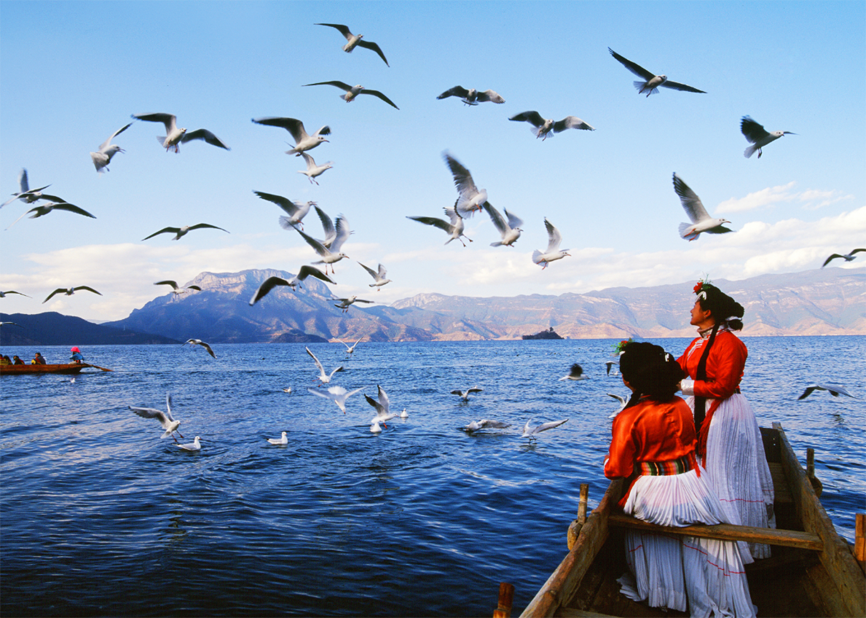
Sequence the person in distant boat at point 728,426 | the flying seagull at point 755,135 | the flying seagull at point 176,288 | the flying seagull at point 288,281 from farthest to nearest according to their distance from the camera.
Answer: the flying seagull at point 176,288
the flying seagull at point 288,281
the flying seagull at point 755,135
the person in distant boat at point 728,426

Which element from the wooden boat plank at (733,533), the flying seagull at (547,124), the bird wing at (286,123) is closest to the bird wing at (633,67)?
the flying seagull at (547,124)

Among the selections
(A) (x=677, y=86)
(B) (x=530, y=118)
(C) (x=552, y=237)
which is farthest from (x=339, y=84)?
(A) (x=677, y=86)

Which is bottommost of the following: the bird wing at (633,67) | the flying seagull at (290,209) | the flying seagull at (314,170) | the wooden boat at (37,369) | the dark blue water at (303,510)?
the dark blue water at (303,510)

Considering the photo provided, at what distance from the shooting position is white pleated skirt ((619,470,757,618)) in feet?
13.2

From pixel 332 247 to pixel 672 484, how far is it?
9.90 meters

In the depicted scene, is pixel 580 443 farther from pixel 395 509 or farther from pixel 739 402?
pixel 739 402

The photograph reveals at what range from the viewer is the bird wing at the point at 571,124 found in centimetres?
1113

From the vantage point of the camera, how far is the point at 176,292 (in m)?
14.3

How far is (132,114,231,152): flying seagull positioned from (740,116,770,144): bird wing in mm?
10189

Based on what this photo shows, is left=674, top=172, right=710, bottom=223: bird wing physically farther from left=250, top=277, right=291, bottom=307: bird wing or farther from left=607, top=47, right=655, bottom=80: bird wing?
left=250, top=277, right=291, bottom=307: bird wing

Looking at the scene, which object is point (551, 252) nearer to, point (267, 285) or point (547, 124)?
point (547, 124)

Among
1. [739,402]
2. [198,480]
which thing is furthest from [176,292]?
[739,402]

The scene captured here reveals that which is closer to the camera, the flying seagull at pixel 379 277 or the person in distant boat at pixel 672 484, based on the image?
the person in distant boat at pixel 672 484

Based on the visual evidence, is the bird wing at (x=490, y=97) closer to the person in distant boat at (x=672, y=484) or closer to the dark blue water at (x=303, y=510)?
the dark blue water at (x=303, y=510)
